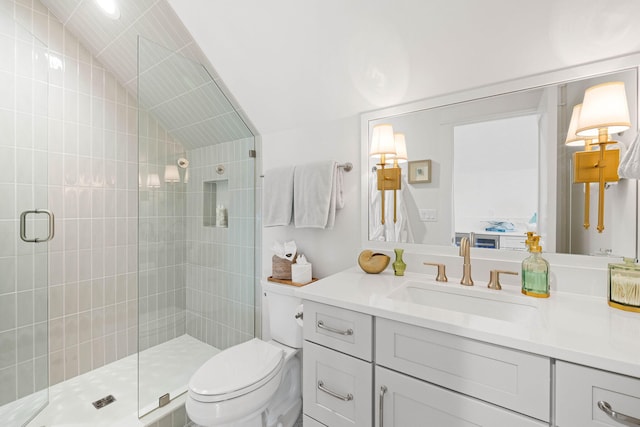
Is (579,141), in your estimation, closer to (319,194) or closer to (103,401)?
(319,194)

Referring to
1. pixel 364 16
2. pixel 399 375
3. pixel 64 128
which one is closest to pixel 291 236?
pixel 399 375

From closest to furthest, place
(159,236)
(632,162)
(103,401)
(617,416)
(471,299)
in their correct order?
1. (617,416)
2. (632,162)
3. (471,299)
4. (159,236)
5. (103,401)

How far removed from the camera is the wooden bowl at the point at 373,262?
4.51 ft

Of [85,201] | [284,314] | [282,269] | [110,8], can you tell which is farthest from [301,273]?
[110,8]

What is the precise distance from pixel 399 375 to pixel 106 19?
2.53m

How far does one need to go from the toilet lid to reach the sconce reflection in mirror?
0.97 m

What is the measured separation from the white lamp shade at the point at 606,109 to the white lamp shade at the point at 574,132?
5cm

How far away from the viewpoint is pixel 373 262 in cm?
139

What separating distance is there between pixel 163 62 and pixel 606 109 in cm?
213

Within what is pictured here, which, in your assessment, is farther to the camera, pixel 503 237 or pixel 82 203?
pixel 82 203

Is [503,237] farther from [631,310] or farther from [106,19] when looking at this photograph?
[106,19]

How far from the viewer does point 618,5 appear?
34.7 inches

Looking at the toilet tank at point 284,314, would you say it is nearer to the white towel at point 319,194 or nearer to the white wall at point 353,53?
the white wall at point 353,53

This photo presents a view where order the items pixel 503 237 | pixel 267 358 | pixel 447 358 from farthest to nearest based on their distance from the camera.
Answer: pixel 267 358 < pixel 503 237 < pixel 447 358
